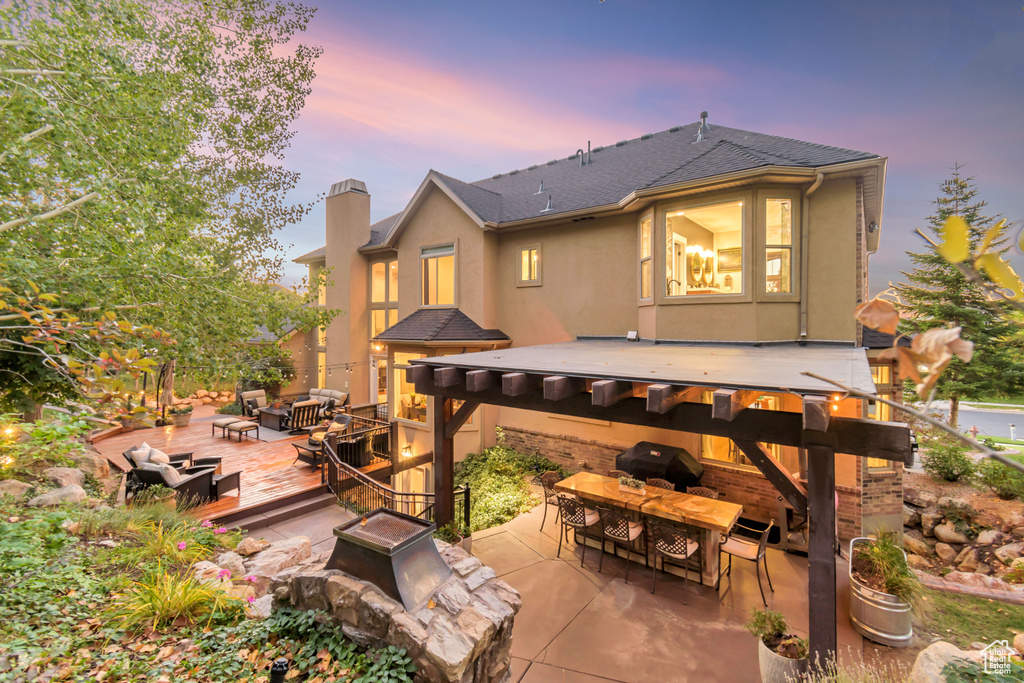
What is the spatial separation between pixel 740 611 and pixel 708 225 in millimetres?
7632

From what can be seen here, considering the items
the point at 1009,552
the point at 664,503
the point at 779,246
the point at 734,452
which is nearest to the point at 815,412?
the point at 664,503

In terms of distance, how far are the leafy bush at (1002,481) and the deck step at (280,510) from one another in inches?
628

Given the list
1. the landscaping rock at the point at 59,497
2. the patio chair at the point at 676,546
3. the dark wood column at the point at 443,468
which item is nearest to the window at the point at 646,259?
the patio chair at the point at 676,546

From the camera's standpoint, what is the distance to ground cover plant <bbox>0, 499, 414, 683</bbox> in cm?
360

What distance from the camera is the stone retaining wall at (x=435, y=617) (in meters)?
3.88

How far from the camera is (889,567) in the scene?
569 centimetres

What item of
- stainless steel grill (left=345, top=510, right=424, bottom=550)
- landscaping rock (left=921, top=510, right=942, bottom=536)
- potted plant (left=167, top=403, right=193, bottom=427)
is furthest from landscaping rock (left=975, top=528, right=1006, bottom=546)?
potted plant (left=167, top=403, right=193, bottom=427)

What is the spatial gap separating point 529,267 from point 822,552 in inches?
350

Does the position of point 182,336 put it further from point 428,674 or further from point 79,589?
point 428,674

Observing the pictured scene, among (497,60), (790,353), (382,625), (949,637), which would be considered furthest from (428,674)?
(497,60)

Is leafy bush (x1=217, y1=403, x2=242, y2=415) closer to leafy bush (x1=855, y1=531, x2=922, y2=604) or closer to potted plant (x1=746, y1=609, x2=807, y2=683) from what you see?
potted plant (x1=746, y1=609, x2=807, y2=683)

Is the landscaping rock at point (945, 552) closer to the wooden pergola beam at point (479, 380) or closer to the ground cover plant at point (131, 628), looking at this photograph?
the wooden pergola beam at point (479, 380)

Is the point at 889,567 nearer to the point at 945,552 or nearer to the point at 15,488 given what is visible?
the point at 945,552

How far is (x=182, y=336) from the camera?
20.0 feet
